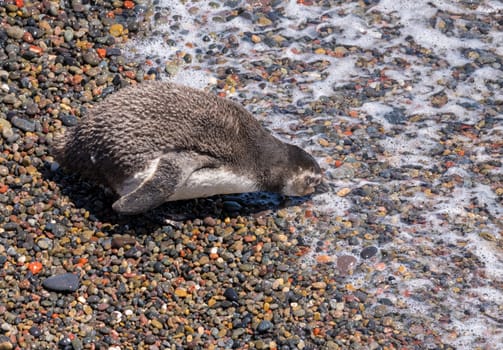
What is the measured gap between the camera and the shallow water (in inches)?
288

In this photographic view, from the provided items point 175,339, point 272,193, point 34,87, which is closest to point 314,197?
point 272,193

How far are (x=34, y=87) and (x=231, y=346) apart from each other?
3392mm

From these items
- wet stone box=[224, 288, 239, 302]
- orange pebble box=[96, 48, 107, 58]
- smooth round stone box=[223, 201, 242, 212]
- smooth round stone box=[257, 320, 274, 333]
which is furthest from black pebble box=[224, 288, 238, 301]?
orange pebble box=[96, 48, 107, 58]

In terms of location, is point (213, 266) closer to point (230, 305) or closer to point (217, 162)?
point (230, 305)

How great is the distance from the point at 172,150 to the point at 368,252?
190 cm

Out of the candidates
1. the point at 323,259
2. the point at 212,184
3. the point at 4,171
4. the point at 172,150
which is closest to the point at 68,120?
the point at 4,171

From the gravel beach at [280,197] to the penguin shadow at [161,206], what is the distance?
0.02 meters

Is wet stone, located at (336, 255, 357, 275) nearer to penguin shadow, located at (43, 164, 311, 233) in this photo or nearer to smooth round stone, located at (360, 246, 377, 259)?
smooth round stone, located at (360, 246, 377, 259)

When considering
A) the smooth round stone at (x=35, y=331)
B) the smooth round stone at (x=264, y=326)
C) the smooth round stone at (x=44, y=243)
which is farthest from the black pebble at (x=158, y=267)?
the smooth round stone at (x=35, y=331)

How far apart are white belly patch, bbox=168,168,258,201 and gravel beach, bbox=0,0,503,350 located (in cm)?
20

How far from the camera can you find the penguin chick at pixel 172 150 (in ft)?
23.8

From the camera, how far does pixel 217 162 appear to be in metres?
7.56

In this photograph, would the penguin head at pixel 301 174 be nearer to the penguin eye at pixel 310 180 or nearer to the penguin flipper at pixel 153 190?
the penguin eye at pixel 310 180

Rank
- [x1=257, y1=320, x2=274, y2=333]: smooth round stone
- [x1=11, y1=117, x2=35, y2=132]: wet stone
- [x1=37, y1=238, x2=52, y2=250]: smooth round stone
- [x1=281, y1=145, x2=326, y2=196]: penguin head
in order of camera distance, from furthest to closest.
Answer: [x1=11, y1=117, x2=35, y2=132]: wet stone < [x1=281, y1=145, x2=326, y2=196]: penguin head < [x1=37, y1=238, x2=52, y2=250]: smooth round stone < [x1=257, y1=320, x2=274, y2=333]: smooth round stone
